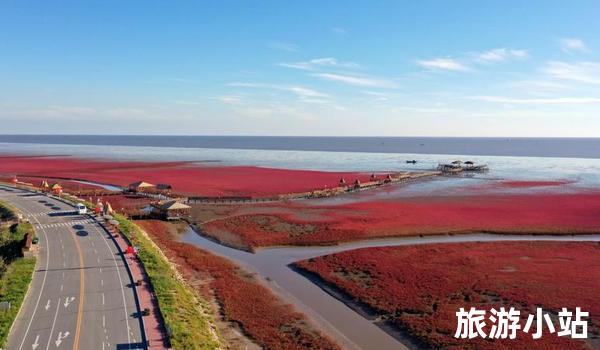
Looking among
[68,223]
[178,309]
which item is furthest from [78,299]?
[68,223]

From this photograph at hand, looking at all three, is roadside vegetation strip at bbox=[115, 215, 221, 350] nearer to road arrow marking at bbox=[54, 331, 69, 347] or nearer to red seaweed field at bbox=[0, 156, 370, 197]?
road arrow marking at bbox=[54, 331, 69, 347]

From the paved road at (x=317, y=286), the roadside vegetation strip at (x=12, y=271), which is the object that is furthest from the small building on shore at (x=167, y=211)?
the roadside vegetation strip at (x=12, y=271)

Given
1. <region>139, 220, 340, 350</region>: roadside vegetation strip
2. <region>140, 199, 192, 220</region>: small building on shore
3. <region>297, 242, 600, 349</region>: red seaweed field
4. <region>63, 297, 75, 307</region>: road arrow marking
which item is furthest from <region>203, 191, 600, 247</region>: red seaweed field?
<region>63, 297, 75, 307</region>: road arrow marking

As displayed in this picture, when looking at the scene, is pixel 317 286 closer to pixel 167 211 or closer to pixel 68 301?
pixel 68 301

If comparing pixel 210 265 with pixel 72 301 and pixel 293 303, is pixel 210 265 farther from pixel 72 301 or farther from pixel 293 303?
pixel 72 301

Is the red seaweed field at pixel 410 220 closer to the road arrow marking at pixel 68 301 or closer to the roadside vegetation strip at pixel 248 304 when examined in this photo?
the roadside vegetation strip at pixel 248 304

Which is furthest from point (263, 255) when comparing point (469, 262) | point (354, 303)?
point (469, 262)

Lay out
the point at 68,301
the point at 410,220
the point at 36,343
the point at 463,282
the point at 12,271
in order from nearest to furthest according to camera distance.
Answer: the point at 36,343
the point at 68,301
the point at 12,271
the point at 463,282
the point at 410,220
